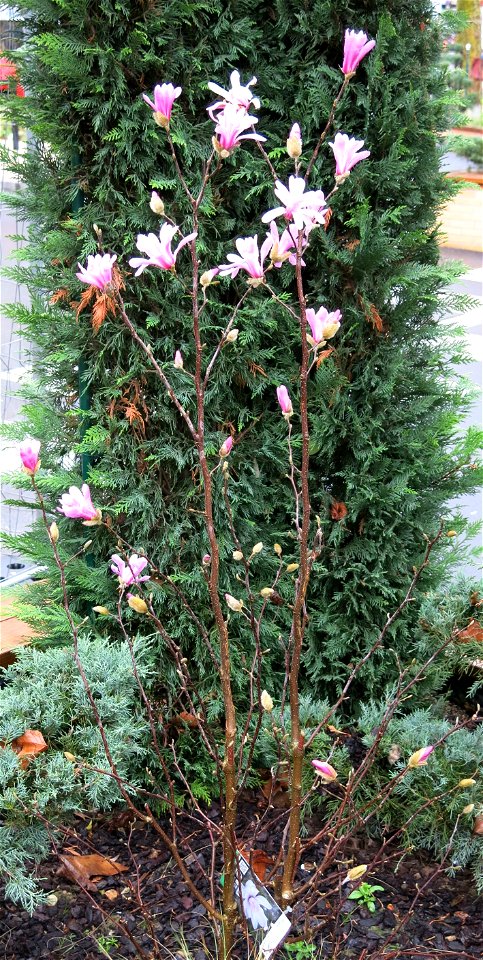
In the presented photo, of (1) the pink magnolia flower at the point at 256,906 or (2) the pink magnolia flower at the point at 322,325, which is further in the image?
(1) the pink magnolia flower at the point at 256,906

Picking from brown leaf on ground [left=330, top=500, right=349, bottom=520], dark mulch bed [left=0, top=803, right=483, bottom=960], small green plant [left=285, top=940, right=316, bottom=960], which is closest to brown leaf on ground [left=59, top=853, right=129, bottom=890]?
dark mulch bed [left=0, top=803, right=483, bottom=960]

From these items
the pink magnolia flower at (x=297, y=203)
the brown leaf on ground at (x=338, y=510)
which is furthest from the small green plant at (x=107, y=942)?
the pink magnolia flower at (x=297, y=203)

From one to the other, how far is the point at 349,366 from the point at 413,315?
0.88ft

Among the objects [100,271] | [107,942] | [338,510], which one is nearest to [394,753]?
[338,510]

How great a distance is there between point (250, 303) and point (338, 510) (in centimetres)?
69

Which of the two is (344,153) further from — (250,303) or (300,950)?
(300,950)

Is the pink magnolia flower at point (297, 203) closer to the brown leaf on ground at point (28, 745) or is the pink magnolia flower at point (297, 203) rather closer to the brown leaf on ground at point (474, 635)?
the brown leaf on ground at point (28, 745)

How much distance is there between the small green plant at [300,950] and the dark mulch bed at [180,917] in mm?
32

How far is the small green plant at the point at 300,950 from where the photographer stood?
1.91 metres

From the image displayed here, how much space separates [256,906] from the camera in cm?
172

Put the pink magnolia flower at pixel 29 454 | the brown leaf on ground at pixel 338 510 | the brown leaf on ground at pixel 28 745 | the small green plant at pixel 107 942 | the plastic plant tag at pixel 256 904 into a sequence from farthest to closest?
the brown leaf on ground at pixel 338 510 < the brown leaf on ground at pixel 28 745 < the small green plant at pixel 107 942 < the plastic plant tag at pixel 256 904 < the pink magnolia flower at pixel 29 454

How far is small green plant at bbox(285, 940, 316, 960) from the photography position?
1914mm

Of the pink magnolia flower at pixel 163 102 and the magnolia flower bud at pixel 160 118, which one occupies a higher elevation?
the pink magnolia flower at pixel 163 102

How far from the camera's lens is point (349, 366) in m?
2.73
